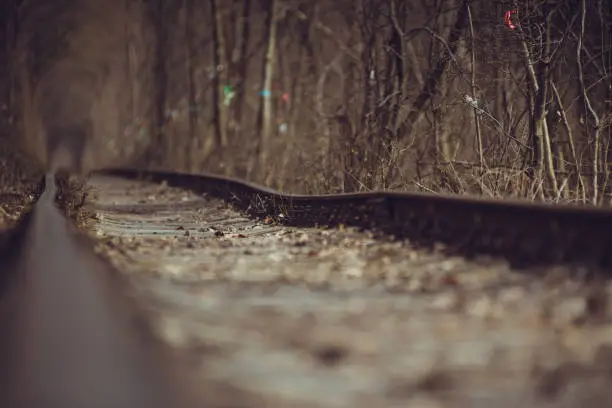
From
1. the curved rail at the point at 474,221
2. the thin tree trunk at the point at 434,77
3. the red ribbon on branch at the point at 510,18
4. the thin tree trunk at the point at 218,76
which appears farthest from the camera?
the thin tree trunk at the point at 218,76

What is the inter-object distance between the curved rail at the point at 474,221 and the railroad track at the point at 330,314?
0.06 ft

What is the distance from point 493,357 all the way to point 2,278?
3.16 meters

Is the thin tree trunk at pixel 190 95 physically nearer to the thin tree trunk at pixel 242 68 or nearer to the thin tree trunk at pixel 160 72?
the thin tree trunk at pixel 160 72

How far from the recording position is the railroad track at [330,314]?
333cm

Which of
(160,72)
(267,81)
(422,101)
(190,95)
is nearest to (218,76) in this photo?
(267,81)

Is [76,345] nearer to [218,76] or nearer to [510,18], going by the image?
[510,18]

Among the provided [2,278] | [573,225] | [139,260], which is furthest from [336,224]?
[2,278]

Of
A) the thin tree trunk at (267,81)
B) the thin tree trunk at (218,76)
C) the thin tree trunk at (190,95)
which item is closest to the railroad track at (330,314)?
the thin tree trunk at (267,81)

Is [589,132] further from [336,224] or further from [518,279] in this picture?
[518,279]

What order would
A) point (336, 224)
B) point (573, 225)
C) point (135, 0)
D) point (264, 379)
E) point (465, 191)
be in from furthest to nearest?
point (135, 0)
point (465, 191)
point (336, 224)
point (573, 225)
point (264, 379)

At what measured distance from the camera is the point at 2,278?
5.75 meters

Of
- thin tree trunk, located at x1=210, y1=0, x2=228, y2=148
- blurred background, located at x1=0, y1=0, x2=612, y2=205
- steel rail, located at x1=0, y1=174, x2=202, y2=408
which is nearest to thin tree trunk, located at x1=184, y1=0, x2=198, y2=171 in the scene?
blurred background, located at x1=0, y1=0, x2=612, y2=205

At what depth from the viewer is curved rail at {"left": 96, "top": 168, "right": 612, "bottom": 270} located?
626cm

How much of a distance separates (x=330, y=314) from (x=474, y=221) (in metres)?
3.19
